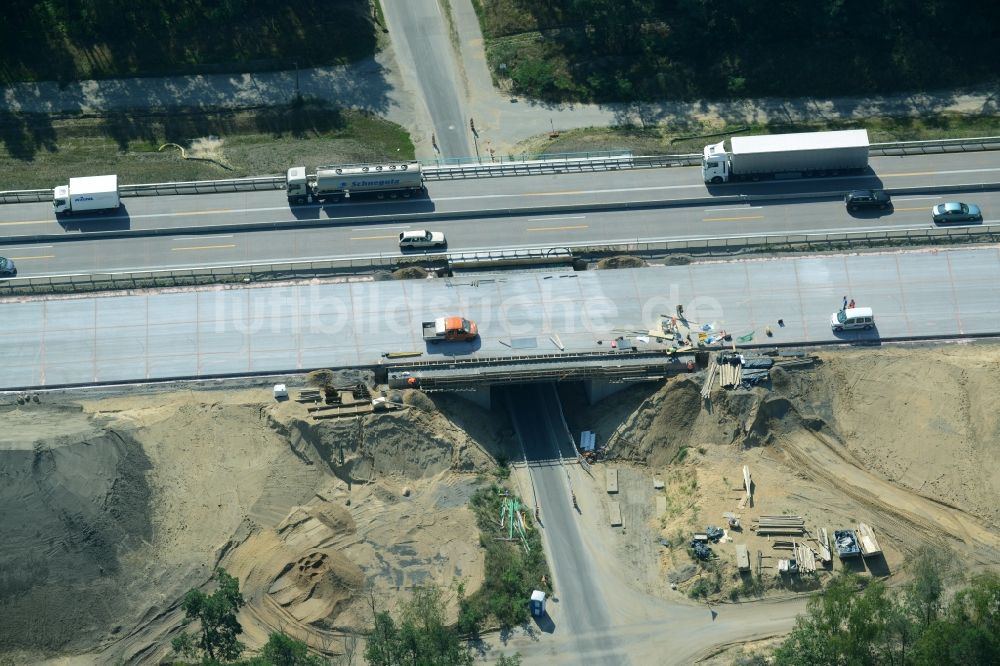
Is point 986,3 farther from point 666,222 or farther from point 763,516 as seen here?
point 763,516

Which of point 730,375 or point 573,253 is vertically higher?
point 573,253

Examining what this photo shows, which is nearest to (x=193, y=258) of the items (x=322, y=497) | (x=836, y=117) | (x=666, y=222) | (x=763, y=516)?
(x=322, y=497)

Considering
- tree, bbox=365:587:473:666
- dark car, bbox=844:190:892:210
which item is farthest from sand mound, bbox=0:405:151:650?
dark car, bbox=844:190:892:210

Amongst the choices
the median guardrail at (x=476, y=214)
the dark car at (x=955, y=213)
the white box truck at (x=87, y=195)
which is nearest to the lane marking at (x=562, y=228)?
the median guardrail at (x=476, y=214)

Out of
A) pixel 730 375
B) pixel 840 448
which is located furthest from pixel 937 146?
pixel 840 448

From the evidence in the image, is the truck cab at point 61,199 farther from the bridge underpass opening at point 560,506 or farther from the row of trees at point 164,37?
the bridge underpass opening at point 560,506

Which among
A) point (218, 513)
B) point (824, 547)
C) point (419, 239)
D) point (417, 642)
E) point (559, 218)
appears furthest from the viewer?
point (559, 218)

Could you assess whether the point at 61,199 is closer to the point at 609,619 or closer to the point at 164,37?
the point at 164,37
